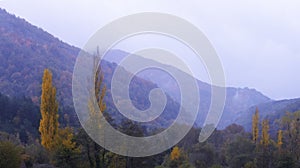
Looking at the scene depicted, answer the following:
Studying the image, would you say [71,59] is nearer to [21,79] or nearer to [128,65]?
[21,79]

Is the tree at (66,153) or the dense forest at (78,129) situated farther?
the dense forest at (78,129)

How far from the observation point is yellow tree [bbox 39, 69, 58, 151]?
1886 centimetres

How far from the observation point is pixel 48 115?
19016mm

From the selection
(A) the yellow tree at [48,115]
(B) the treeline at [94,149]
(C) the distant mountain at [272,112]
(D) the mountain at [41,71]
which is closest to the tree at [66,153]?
(B) the treeline at [94,149]

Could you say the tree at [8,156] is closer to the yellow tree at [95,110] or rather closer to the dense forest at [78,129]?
the dense forest at [78,129]

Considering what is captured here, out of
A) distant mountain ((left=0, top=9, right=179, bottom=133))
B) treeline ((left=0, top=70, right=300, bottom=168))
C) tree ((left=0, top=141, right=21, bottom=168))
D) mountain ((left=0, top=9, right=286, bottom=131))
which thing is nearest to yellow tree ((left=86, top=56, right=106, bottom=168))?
treeline ((left=0, top=70, right=300, bottom=168))

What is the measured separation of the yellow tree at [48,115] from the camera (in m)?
18.9

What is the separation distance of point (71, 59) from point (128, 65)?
76156 millimetres

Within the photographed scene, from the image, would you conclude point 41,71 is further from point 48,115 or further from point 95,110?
point 95,110

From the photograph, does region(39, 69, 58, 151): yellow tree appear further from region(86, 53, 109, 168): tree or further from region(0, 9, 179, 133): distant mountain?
region(0, 9, 179, 133): distant mountain

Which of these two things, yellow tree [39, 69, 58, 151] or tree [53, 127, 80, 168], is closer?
tree [53, 127, 80, 168]

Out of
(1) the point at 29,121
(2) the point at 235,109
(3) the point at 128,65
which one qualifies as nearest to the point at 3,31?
(1) the point at 29,121

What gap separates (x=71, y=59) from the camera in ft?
285

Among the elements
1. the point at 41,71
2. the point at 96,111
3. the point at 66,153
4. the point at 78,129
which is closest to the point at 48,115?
the point at 78,129
